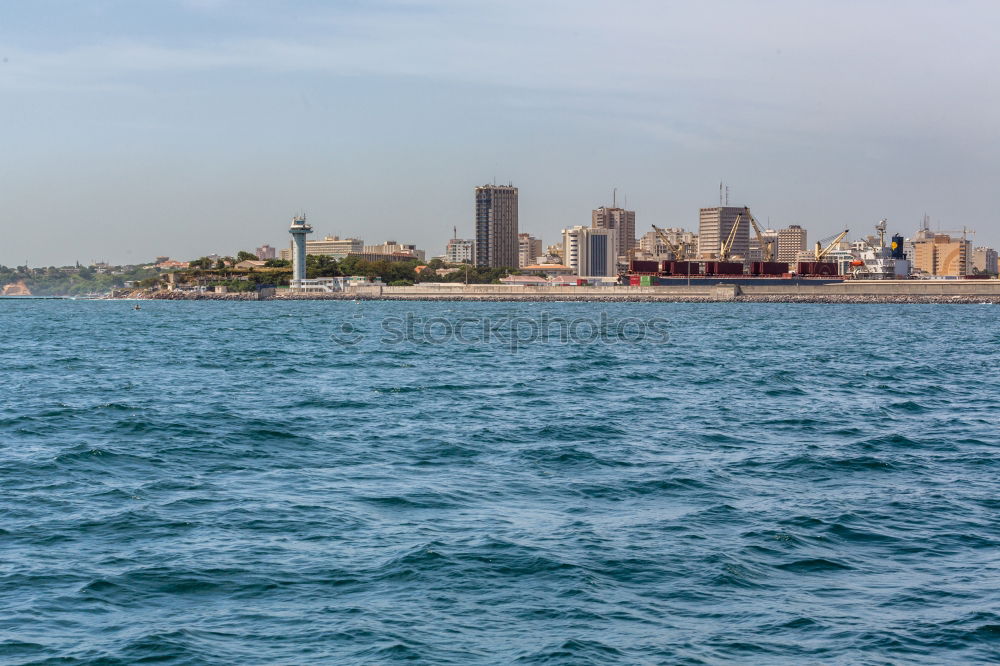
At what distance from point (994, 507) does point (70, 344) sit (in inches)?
2261

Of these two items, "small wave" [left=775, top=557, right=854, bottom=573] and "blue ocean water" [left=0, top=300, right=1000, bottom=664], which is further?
"small wave" [left=775, top=557, right=854, bottom=573]

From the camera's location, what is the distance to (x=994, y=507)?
16188 mm

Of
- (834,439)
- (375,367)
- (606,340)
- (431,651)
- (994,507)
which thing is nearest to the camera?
(431,651)

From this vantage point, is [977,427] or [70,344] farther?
[70,344]

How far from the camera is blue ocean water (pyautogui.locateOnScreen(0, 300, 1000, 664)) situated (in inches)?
415

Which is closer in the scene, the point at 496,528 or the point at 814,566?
the point at 814,566

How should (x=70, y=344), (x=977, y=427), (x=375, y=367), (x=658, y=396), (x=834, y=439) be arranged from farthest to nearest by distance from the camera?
(x=70, y=344), (x=375, y=367), (x=658, y=396), (x=977, y=427), (x=834, y=439)

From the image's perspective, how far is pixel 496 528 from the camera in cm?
1466

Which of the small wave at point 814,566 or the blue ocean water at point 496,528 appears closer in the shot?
the blue ocean water at point 496,528

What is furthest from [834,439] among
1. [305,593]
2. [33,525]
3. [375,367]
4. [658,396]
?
[375,367]

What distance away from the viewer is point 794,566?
13.0 m

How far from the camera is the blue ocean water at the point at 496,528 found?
10531 millimetres

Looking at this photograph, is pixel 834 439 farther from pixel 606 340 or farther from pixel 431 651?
pixel 606 340

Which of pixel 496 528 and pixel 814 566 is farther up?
pixel 496 528
